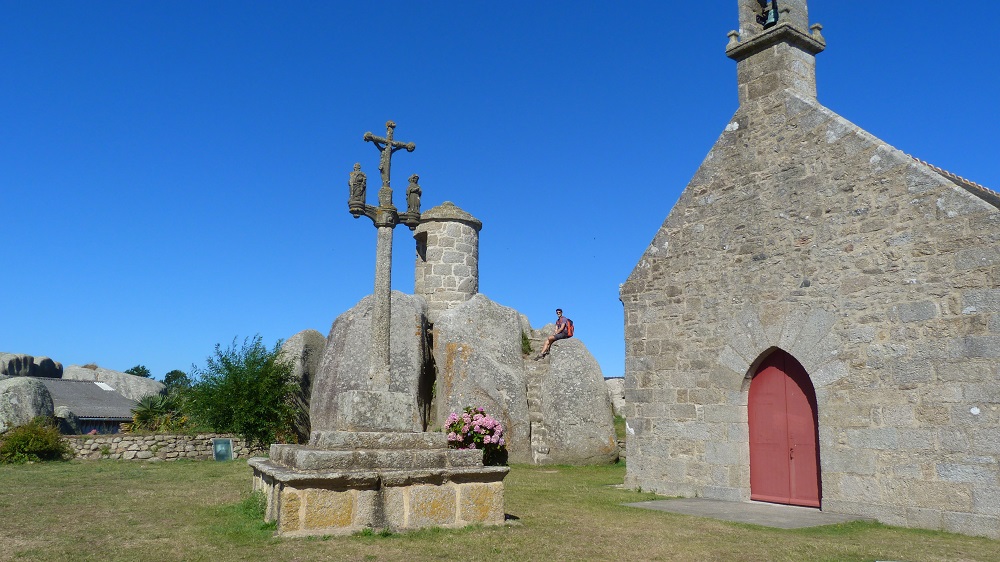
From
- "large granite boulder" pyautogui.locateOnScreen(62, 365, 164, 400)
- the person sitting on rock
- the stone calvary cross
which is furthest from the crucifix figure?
"large granite boulder" pyautogui.locateOnScreen(62, 365, 164, 400)

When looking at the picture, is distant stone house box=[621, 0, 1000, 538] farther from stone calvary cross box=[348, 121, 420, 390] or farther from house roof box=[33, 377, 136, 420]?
house roof box=[33, 377, 136, 420]

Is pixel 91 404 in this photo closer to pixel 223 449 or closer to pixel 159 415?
pixel 159 415

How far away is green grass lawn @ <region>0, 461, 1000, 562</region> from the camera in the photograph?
5.77 meters

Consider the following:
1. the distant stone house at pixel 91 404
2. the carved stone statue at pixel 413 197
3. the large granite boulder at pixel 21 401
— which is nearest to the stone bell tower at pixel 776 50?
the carved stone statue at pixel 413 197

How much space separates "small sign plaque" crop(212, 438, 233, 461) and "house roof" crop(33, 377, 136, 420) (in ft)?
33.8

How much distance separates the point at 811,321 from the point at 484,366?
8.61 meters

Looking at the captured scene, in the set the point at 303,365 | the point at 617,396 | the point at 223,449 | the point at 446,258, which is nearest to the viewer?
the point at 223,449

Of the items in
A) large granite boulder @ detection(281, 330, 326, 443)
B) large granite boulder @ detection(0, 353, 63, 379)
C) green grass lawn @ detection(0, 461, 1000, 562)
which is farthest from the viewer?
large granite boulder @ detection(0, 353, 63, 379)

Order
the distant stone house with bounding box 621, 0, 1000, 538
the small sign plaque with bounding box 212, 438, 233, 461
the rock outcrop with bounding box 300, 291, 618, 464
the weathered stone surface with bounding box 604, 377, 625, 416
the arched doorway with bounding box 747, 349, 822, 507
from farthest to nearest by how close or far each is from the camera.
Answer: the weathered stone surface with bounding box 604, 377, 625, 416 → the small sign plaque with bounding box 212, 438, 233, 461 → the rock outcrop with bounding box 300, 291, 618, 464 → the arched doorway with bounding box 747, 349, 822, 507 → the distant stone house with bounding box 621, 0, 1000, 538

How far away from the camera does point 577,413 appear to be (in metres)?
16.0

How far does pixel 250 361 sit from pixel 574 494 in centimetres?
1145

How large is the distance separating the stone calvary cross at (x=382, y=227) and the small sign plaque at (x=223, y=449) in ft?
37.2

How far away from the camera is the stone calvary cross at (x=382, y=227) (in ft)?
24.2

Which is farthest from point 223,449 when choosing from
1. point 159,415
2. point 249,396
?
point 159,415
